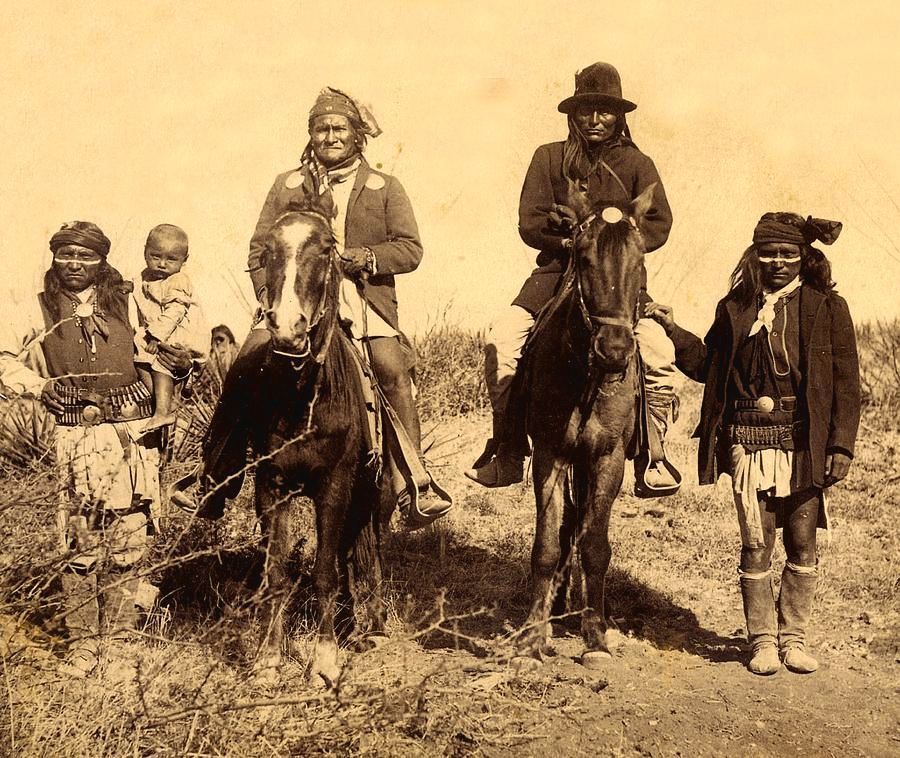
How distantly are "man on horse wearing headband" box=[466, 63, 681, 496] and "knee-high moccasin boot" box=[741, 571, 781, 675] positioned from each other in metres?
0.76

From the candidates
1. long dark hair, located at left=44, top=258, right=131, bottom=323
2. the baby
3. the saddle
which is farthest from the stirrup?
long dark hair, located at left=44, top=258, right=131, bottom=323

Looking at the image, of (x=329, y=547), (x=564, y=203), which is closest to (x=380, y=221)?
(x=564, y=203)

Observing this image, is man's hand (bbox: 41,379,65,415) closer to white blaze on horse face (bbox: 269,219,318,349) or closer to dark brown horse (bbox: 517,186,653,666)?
white blaze on horse face (bbox: 269,219,318,349)

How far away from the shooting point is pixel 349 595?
24.8 feet

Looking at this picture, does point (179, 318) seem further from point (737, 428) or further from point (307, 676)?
point (737, 428)

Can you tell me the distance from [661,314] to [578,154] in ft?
3.95

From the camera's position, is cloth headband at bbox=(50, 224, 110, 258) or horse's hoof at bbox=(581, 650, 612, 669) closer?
cloth headband at bbox=(50, 224, 110, 258)

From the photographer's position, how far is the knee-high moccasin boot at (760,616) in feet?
23.4

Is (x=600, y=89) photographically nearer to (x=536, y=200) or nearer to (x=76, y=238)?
(x=536, y=200)

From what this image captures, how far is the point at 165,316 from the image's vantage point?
7.38 m

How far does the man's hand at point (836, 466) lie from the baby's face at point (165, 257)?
15.1ft

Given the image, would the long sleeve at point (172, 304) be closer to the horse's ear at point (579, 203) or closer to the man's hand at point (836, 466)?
the horse's ear at point (579, 203)

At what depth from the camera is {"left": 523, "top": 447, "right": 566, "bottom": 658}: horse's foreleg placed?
6945mm

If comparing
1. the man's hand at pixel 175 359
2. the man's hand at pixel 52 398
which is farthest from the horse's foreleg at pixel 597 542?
the man's hand at pixel 52 398
